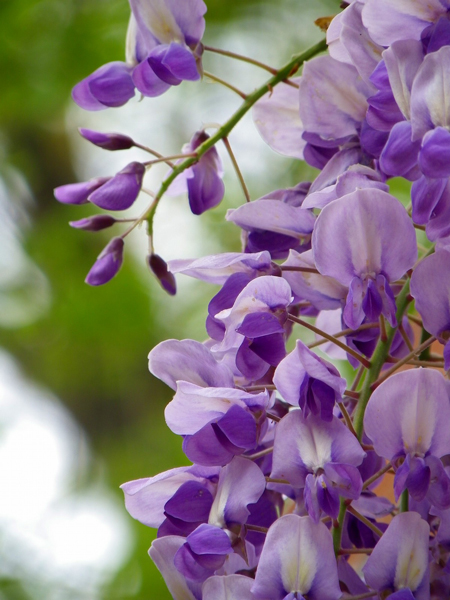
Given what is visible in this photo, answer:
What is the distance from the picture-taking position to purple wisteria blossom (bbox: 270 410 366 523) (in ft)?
0.92

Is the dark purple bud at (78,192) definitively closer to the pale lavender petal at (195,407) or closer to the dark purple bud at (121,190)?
the dark purple bud at (121,190)

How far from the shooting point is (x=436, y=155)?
269mm

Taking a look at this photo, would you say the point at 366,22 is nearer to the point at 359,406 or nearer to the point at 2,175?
the point at 359,406

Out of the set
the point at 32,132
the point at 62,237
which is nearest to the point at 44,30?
the point at 62,237

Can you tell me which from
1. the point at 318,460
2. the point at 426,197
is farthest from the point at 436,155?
the point at 318,460

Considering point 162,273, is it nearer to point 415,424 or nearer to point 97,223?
point 97,223

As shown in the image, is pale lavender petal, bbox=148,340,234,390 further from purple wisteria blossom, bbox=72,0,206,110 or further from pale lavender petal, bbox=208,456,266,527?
purple wisteria blossom, bbox=72,0,206,110

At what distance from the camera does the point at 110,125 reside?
1.50 meters

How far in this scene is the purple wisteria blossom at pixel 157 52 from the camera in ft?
1.24

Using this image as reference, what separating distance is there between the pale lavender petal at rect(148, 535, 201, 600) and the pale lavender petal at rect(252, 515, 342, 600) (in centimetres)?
5

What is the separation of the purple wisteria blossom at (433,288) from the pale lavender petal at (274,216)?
2.7 inches

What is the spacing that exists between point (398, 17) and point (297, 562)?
0.24m

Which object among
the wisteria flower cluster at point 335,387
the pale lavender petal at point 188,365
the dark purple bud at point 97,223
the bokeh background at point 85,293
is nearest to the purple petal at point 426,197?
the wisteria flower cluster at point 335,387

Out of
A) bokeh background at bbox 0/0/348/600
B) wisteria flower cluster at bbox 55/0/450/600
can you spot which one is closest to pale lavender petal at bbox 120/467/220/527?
wisteria flower cluster at bbox 55/0/450/600
